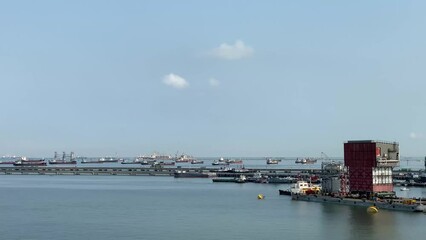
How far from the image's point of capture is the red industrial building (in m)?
74.6

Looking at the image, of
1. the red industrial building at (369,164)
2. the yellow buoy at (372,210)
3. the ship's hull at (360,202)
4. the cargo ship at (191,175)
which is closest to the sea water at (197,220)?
the yellow buoy at (372,210)

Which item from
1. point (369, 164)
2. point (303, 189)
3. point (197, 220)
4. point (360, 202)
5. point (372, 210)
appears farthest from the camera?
point (303, 189)

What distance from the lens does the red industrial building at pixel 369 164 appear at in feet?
245

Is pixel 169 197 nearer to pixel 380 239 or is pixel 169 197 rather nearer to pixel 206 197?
pixel 206 197

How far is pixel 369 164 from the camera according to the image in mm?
74875

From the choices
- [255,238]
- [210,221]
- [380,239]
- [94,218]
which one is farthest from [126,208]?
[380,239]

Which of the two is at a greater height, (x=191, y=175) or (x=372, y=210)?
(x=191, y=175)

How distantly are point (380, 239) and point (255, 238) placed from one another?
9476mm

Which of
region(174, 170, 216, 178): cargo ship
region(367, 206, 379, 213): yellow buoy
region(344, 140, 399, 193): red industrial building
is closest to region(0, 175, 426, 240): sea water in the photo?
region(367, 206, 379, 213): yellow buoy

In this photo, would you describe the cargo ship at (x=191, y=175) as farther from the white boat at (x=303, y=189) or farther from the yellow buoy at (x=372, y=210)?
the yellow buoy at (x=372, y=210)

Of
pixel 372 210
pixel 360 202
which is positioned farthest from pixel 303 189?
pixel 372 210

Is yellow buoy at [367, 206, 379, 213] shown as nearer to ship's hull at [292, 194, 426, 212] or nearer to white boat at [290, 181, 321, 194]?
ship's hull at [292, 194, 426, 212]

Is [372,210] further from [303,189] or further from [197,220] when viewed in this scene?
[303,189]

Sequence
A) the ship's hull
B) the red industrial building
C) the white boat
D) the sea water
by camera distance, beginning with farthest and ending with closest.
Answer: the white boat
the red industrial building
the ship's hull
the sea water
